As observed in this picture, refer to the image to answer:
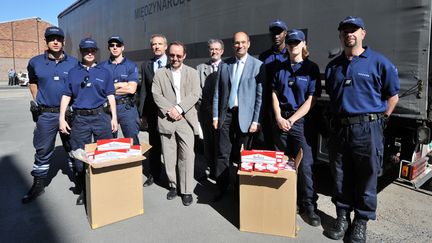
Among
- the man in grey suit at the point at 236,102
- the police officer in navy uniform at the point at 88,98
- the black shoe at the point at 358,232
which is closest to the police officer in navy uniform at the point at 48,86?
the police officer in navy uniform at the point at 88,98

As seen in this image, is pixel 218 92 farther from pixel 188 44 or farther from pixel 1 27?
pixel 1 27

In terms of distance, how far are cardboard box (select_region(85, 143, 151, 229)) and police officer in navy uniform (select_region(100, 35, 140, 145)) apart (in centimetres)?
75

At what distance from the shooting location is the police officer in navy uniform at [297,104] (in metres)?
2.89

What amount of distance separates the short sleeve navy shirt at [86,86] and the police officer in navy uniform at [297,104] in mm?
1685

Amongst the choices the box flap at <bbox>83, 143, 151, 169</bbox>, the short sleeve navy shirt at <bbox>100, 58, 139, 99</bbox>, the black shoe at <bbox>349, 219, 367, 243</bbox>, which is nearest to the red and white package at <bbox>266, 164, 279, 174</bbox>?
the black shoe at <bbox>349, 219, 367, 243</bbox>

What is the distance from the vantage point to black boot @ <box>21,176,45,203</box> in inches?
141

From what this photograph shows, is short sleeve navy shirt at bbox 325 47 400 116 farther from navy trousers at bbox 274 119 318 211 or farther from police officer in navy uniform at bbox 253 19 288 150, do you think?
police officer in navy uniform at bbox 253 19 288 150

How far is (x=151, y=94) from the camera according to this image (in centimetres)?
386

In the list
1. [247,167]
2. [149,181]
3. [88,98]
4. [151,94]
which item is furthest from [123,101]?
[247,167]

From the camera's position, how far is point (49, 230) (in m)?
2.94

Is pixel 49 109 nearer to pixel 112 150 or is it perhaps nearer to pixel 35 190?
pixel 35 190

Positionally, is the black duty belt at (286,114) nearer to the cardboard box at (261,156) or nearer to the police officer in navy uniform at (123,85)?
the cardboard box at (261,156)

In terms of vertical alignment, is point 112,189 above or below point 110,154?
below

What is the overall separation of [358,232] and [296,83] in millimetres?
1301
